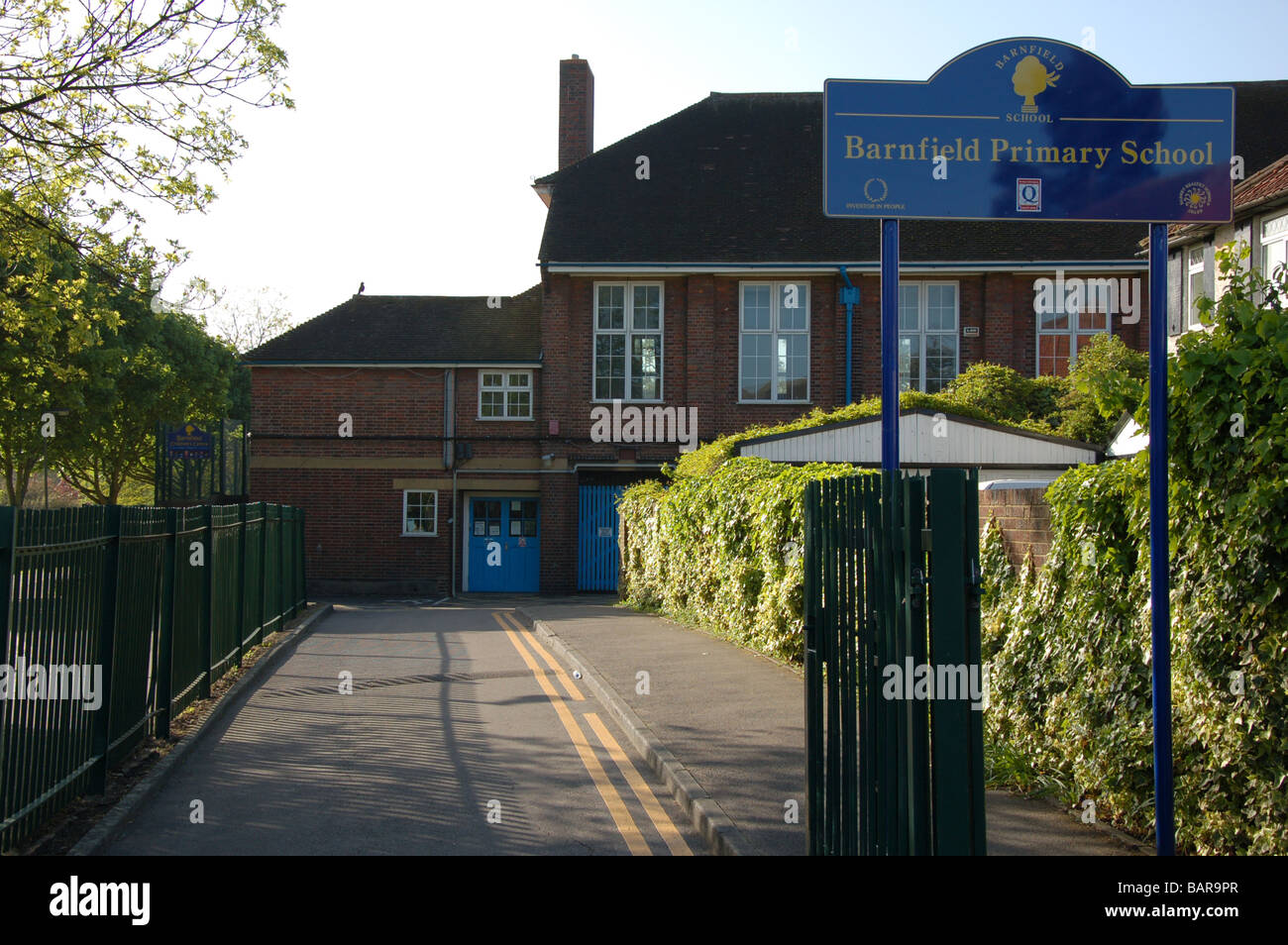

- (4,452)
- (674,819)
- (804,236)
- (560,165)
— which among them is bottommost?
(674,819)

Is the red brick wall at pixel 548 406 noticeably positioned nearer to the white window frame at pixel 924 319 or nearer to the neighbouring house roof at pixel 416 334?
the white window frame at pixel 924 319

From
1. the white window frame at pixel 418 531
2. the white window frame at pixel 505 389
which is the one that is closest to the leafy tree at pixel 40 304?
the white window frame at pixel 418 531

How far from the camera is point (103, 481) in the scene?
57938 mm

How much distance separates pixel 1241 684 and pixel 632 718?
585 centimetres

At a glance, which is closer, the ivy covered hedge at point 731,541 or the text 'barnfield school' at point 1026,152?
the text 'barnfield school' at point 1026,152

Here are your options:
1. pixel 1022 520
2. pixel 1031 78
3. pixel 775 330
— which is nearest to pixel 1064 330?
pixel 775 330

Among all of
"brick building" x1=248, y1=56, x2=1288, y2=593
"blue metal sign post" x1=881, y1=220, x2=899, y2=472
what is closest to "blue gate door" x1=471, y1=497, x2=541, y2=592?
"brick building" x1=248, y1=56, x2=1288, y2=593

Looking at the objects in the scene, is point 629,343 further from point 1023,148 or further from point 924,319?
point 1023,148

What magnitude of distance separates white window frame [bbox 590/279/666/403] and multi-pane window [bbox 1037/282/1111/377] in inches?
370

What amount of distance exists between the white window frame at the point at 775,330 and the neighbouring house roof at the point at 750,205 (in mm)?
786

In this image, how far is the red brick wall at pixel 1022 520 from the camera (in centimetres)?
761

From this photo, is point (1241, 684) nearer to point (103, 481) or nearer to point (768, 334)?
point (768, 334)

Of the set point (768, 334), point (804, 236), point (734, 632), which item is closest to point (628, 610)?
point (734, 632)

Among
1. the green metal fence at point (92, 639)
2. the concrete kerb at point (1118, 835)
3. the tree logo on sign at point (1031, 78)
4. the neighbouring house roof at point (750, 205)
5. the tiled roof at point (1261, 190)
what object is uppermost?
the neighbouring house roof at point (750, 205)
